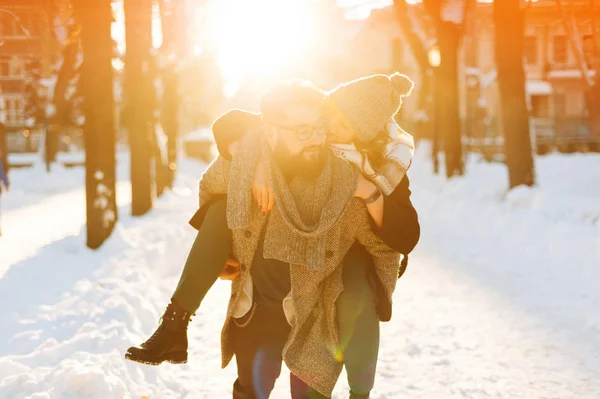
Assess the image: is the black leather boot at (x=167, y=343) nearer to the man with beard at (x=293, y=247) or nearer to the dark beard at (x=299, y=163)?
the man with beard at (x=293, y=247)

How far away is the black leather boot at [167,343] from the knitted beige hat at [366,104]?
3.22 ft

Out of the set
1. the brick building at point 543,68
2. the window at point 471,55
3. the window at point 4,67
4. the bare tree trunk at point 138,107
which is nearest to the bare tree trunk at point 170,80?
the bare tree trunk at point 138,107

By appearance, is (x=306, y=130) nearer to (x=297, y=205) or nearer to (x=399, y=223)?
(x=297, y=205)

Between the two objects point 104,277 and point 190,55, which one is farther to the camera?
point 190,55

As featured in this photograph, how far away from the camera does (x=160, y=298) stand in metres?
6.96

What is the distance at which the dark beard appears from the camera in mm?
2652

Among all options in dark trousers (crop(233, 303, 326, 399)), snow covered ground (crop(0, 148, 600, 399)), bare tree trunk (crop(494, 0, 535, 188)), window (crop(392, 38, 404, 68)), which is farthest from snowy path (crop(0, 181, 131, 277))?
window (crop(392, 38, 404, 68))

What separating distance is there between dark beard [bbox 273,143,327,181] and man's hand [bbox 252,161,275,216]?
3.0 inches

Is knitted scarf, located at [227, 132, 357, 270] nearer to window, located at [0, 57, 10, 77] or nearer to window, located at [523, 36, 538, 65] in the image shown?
window, located at [523, 36, 538, 65]

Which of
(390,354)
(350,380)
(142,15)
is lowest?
(390,354)

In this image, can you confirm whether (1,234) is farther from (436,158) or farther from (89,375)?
(436,158)

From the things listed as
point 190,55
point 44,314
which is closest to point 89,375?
point 44,314

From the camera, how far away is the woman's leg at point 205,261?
8.97 feet

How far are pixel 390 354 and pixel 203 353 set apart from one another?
142 cm
